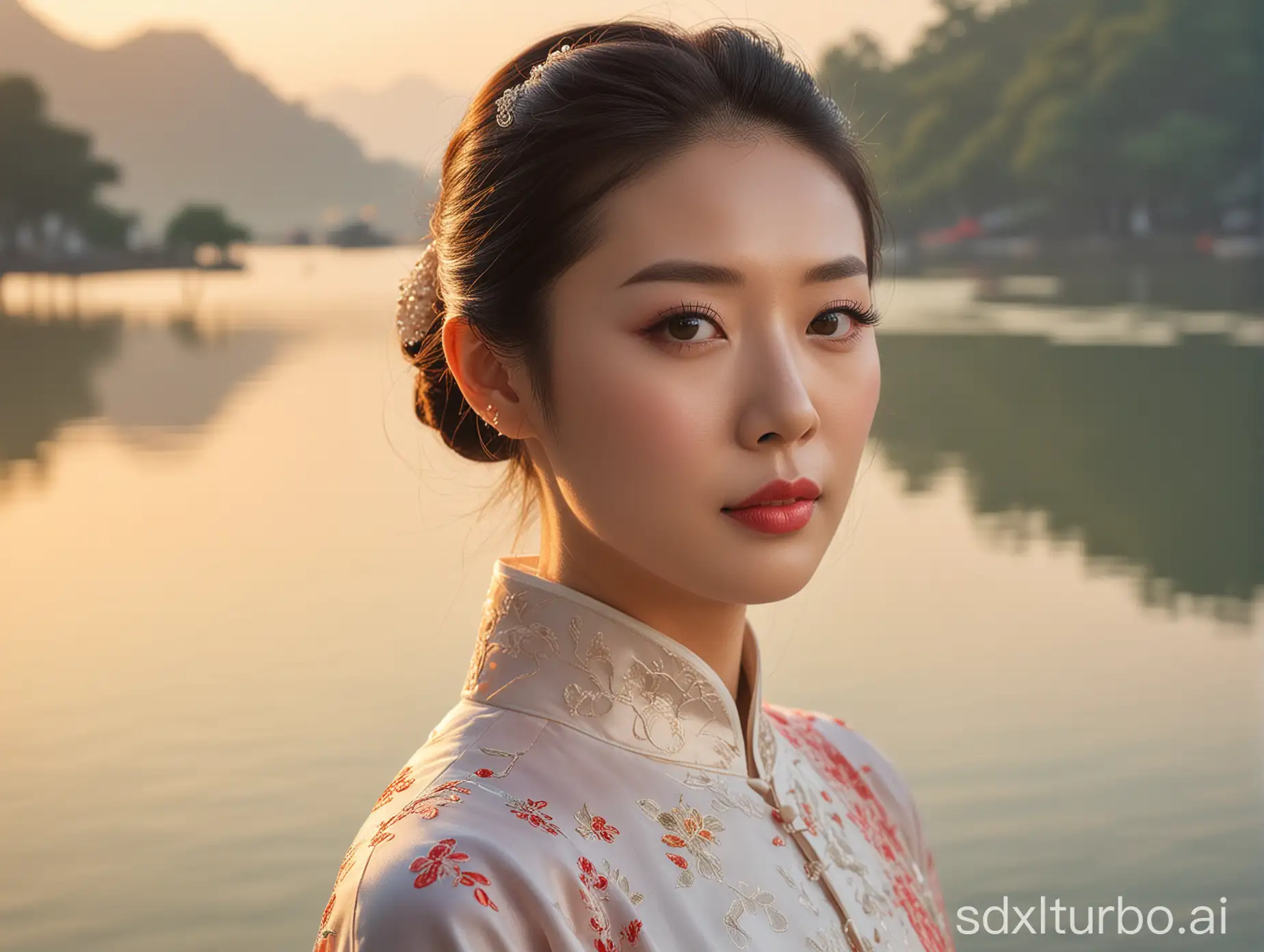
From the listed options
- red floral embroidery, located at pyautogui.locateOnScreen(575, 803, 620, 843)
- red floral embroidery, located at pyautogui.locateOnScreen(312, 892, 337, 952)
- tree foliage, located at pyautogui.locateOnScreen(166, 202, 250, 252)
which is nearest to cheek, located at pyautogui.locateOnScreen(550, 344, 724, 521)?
red floral embroidery, located at pyautogui.locateOnScreen(575, 803, 620, 843)

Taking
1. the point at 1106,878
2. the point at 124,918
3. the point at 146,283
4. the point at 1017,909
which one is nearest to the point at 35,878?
the point at 124,918

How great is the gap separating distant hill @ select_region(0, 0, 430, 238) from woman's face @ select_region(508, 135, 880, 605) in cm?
941

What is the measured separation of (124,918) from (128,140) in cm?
913

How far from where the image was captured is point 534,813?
1.05m

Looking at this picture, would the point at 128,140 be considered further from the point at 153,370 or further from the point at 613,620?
the point at 613,620

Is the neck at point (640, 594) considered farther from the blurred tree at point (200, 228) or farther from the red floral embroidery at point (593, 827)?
the blurred tree at point (200, 228)

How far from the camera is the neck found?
3.85 ft

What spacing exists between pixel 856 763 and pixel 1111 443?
9085 millimetres

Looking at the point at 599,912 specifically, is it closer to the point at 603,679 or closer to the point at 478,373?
the point at 603,679

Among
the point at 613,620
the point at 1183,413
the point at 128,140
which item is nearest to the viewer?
the point at 613,620

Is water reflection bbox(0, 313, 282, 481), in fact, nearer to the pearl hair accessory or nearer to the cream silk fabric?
the pearl hair accessory

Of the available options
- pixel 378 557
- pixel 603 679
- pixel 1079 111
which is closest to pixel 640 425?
pixel 603 679

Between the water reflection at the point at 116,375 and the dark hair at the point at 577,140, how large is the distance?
6.42 meters

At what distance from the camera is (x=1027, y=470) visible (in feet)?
28.9
